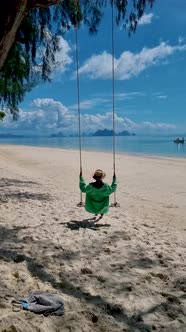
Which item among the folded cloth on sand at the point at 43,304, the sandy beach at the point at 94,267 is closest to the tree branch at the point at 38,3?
the sandy beach at the point at 94,267

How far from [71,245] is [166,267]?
1.48 m

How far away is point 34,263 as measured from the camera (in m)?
4.41

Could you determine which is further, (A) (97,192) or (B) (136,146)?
(B) (136,146)

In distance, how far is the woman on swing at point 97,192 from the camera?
245 inches

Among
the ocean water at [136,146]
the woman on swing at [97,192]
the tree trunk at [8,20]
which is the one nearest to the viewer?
the tree trunk at [8,20]

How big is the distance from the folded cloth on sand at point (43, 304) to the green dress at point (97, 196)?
3.00 meters

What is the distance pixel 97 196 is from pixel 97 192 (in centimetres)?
9

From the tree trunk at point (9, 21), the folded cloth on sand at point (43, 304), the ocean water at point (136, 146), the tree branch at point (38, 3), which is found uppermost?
the tree branch at point (38, 3)

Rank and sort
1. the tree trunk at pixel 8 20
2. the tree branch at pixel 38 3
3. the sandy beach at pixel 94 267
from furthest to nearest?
1. the tree branch at pixel 38 3
2. the tree trunk at pixel 8 20
3. the sandy beach at pixel 94 267

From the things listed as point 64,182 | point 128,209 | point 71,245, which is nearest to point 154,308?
point 71,245

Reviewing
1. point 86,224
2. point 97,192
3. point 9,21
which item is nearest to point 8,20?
point 9,21

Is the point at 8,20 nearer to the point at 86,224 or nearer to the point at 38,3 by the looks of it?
the point at 38,3

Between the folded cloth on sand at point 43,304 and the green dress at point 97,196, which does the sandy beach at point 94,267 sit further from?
the green dress at point 97,196

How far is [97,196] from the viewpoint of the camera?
20.6ft
